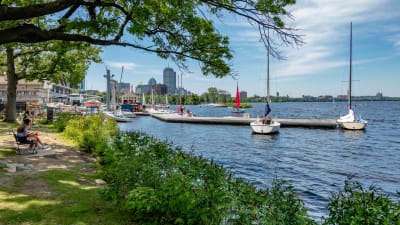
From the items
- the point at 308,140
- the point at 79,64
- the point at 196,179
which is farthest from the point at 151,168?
the point at 308,140

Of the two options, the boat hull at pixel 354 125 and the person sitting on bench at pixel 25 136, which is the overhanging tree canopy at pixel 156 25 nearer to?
the person sitting on bench at pixel 25 136

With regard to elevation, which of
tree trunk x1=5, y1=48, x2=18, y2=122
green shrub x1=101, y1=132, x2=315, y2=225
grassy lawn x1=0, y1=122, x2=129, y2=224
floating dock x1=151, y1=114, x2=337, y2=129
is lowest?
floating dock x1=151, y1=114, x2=337, y2=129

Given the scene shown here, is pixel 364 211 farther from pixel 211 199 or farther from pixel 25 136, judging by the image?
pixel 25 136

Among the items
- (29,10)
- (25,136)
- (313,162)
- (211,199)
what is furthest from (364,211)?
(313,162)

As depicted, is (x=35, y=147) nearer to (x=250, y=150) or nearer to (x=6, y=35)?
(x=6, y=35)

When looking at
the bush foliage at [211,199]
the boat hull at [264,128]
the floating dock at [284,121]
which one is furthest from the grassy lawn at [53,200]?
the floating dock at [284,121]

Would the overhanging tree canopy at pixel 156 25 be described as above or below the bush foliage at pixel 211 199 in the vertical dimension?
above

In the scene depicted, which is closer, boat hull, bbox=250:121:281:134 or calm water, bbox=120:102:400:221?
calm water, bbox=120:102:400:221

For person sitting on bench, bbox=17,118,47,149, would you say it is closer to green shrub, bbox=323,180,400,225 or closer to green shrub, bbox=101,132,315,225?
green shrub, bbox=101,132,315,225

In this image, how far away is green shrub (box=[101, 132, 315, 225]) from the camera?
3.86 m

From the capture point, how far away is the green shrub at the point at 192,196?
3.86 m

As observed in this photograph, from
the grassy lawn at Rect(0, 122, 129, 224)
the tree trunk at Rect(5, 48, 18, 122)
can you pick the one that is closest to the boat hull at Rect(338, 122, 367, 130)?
the grassy lawn at Rect(0, 122, 129, 224)

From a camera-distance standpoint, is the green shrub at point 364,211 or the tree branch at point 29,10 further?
the tree branch at point 29,10

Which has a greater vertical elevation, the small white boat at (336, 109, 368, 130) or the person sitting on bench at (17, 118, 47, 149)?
the person sitting on bench at (17, 118, 47, 149)
